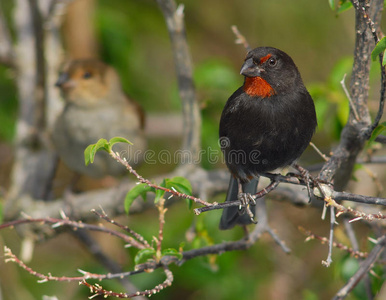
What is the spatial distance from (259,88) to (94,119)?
2.39 m

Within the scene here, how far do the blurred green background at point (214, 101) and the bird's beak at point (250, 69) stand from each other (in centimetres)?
94

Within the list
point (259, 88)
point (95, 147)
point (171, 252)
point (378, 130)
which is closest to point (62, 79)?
point (259, 88)

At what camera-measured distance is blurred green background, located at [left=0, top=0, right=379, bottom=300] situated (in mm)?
4414

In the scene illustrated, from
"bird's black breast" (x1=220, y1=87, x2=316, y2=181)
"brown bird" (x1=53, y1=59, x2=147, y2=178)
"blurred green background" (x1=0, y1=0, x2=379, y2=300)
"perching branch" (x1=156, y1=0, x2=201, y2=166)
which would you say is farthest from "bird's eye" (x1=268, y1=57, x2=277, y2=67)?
"brown bird" (x1=53, y1=59, x2=147, y2=178)

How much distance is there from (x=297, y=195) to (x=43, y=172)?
2398 mm

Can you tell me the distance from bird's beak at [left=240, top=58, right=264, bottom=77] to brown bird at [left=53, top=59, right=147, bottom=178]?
6.91ft

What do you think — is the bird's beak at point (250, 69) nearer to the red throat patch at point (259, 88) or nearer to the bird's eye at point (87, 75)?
the red throat patch at point (259, 88)

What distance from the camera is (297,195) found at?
3.57 metres

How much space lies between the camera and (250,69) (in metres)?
2.76

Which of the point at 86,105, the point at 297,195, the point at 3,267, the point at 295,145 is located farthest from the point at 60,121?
the point at 295,145

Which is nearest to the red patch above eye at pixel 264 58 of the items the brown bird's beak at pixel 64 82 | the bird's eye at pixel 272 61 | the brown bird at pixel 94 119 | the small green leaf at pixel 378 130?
the bird's eye at pixel 272 61

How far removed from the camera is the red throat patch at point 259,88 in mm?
2816

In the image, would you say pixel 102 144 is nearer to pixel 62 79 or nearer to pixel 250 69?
pixel 250 69

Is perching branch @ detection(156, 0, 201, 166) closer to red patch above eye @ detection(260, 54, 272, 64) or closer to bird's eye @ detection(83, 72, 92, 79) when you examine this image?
red patch above eye @ detection(260, 54, 272, 64)
